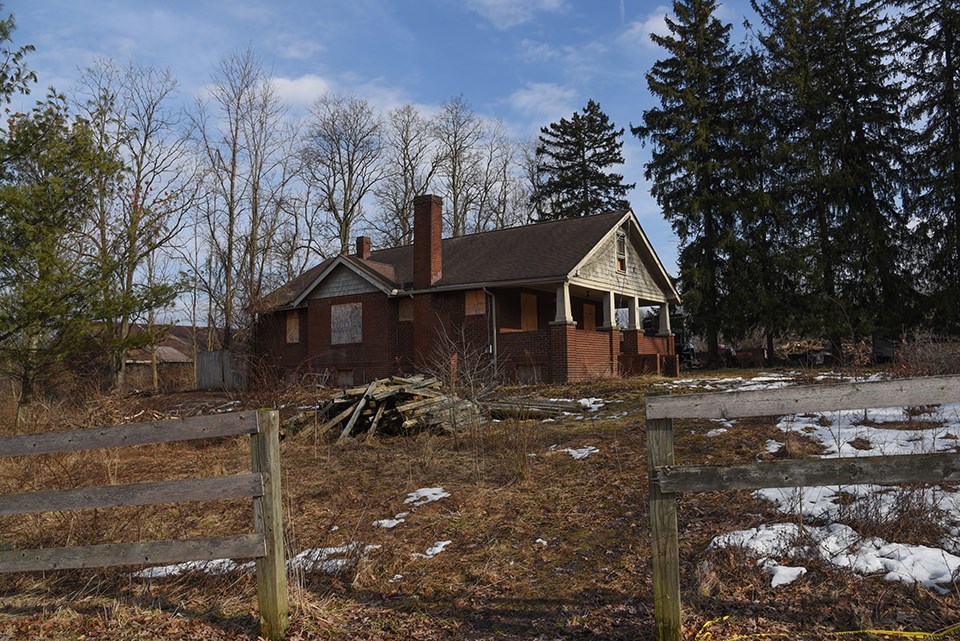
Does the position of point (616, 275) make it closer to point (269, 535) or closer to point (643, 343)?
point (643, 343)

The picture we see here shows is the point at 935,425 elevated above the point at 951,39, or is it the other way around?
the point at 951,39

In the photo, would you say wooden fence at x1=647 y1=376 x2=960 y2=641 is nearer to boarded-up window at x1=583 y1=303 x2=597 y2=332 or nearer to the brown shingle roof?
the brown shingle roof

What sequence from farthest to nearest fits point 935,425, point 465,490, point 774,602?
point 935,425 < point 465,490 < point 774,602

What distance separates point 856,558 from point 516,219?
46759mm

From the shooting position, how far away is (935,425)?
8000 mm

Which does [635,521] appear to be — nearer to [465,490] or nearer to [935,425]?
[465,490]

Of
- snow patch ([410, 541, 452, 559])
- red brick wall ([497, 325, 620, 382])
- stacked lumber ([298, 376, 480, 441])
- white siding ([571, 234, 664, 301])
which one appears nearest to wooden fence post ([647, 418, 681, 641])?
snow patch ([410, 541, 452, 559])

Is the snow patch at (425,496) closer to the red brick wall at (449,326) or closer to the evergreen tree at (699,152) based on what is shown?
the red brick wall at (449,326)

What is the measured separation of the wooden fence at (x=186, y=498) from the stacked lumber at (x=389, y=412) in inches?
236

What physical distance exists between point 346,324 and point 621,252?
34.3ft

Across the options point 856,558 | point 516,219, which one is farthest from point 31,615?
point 516,219

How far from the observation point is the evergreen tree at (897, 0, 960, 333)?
2642 centimetres

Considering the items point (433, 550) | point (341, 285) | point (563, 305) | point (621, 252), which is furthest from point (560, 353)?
point (433, 550)

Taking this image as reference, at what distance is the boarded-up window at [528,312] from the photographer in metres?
22.1
